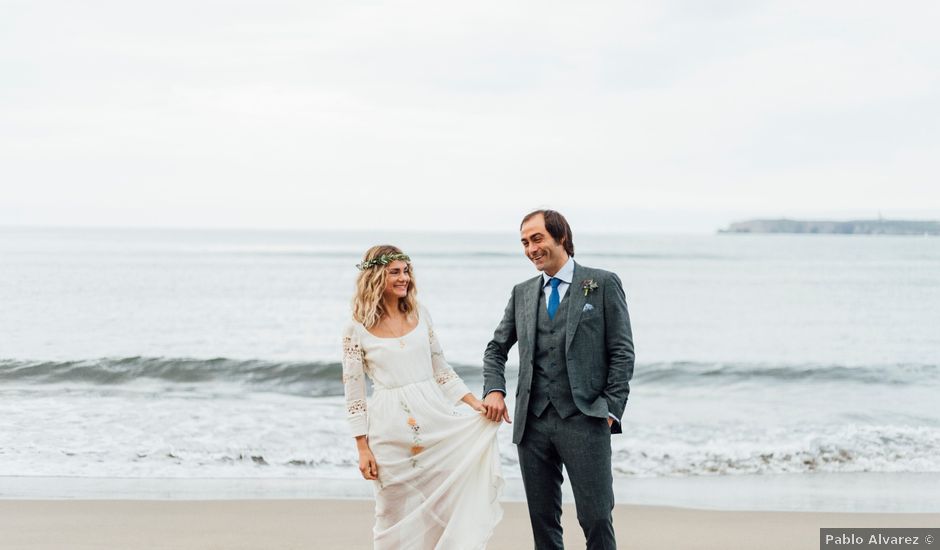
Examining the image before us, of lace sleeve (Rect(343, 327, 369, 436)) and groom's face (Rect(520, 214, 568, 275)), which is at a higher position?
groom's face (Rect(520, 214, 568, 275))

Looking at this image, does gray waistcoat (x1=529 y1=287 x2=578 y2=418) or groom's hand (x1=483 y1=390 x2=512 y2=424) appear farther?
groom's hand (x1=483 y1=390 x2=512 y2=424)

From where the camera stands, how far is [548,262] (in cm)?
358

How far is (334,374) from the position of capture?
14.1 meters

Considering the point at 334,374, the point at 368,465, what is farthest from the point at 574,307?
the point at 334,374

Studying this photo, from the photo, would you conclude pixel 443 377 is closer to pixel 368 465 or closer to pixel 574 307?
pixel 368 465

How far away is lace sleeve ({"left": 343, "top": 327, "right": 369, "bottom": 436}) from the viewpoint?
11.8 ft

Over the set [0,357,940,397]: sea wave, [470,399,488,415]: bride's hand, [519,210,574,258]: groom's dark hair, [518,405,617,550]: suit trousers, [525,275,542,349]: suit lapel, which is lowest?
[0,357,940,397]: sea wave

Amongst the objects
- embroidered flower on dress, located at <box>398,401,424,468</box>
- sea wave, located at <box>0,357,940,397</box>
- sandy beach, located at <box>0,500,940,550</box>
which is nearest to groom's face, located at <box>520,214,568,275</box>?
embroidered flower on dress, located at <box>398,401,424,468</box>

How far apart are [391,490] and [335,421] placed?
6408 mm

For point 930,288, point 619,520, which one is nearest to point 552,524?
point 619,520

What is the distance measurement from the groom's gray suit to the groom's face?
10 centimetres

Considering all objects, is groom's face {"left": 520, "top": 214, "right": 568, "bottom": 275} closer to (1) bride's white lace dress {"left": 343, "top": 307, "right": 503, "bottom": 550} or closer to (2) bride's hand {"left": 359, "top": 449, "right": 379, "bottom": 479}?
(1) bride's white lace dress {"left": 343, "top": 307, "right": 503, "bottom": 550}

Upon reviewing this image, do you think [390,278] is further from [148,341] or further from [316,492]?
[148,341]

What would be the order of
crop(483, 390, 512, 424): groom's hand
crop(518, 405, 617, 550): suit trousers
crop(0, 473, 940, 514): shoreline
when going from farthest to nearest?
1. crop(0, 473, 940, 514): shoreline
2. crop(483, 390, 512, 424): groom's hand
3. crop(518, 405, 617, 550): suit trousers
